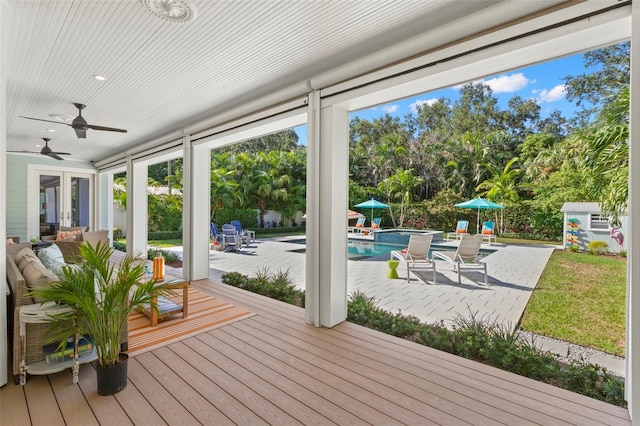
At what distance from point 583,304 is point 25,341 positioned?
6.51 metres

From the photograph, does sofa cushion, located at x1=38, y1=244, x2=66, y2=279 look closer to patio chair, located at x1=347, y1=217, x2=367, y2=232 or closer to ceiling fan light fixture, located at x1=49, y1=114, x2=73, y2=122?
ceiling fan light fixture, located at x1=49, y1=114, x2=73, y2=122

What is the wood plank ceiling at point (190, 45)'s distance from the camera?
7.75ft

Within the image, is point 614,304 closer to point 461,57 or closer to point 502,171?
point 461,57

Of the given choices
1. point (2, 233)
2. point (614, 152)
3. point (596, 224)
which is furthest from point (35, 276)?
point (596, 224)

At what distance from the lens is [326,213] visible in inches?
137

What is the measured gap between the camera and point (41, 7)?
7.64ft

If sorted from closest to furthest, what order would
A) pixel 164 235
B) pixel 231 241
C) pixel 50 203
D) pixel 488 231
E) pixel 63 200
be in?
1. pixel 50 203
2. pixel 63 200
3. pixel 231 241
4. pixel 488 231
5. pixel 164 235

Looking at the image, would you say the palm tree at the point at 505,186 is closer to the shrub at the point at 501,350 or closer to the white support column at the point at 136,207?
the shrub at the point at 501,350

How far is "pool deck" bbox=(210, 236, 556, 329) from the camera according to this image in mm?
4340

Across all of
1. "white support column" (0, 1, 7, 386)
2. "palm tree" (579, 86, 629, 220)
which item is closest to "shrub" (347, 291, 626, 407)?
"palm tree" (579, 86, 629, 220)

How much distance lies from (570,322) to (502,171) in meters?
9.47

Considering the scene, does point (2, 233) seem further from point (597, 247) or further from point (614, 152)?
point (597, 247)

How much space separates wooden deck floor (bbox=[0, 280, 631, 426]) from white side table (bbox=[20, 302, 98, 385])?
0.14 m

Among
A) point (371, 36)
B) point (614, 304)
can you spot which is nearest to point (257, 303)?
point (371, 36)
